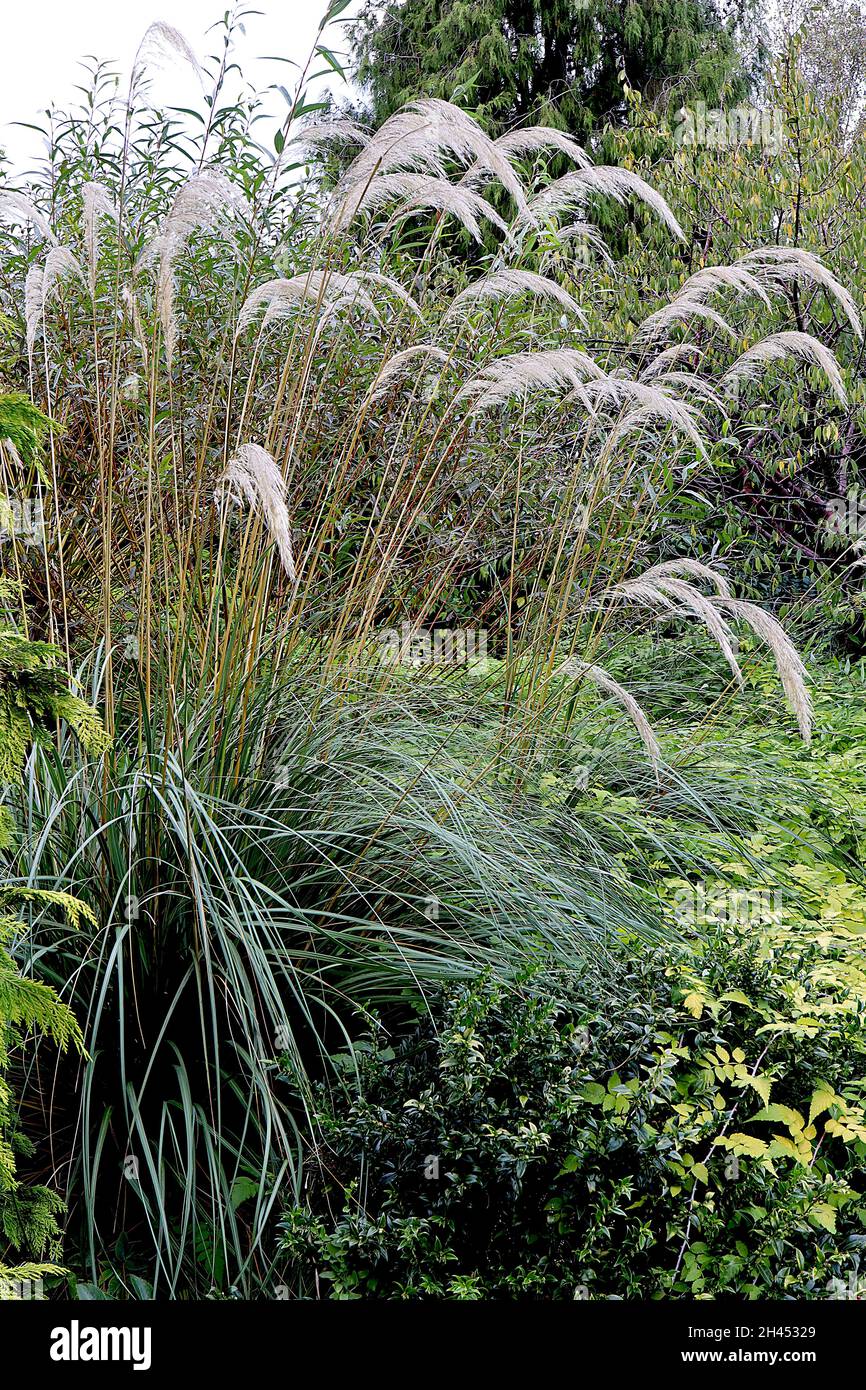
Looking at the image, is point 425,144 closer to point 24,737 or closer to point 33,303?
point 33,303

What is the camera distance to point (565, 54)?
15.5 metres

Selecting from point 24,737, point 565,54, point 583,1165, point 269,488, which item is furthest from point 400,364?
point 565,54

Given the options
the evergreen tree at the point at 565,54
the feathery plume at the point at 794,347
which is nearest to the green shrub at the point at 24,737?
the feathery plume at the point at 794,347

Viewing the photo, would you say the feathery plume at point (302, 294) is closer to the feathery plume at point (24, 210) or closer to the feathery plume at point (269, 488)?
the feathery plume at point (24, 210)

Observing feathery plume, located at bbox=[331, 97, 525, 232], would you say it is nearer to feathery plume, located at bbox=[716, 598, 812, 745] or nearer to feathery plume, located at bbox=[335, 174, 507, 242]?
feathery plume, located at bbox=[335, 174, 507, 242]

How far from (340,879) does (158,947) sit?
51 centimetres

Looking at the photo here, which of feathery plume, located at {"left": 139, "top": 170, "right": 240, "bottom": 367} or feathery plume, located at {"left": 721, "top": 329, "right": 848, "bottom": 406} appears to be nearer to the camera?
feathery plume, located at {"left": 139, "top": 170, "right": 240, "bottom": 367}

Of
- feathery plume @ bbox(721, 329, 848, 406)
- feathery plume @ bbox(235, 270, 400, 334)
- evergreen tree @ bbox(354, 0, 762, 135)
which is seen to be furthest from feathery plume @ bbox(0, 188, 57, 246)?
evergreen tree @ bbox(354, 0, 762, 135)

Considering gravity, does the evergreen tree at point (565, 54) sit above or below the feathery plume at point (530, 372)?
above

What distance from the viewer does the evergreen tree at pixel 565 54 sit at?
14930mm

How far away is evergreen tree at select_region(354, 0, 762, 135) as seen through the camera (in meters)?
14.9

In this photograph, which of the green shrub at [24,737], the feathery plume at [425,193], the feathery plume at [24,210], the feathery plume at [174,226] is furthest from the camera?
the feathery plume at [425,193]
